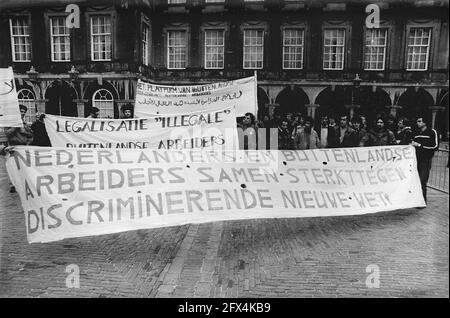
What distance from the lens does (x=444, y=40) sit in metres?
21.4

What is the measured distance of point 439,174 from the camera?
40.0 ft

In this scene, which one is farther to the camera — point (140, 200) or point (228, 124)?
point (228, 124)

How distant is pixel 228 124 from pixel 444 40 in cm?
2129

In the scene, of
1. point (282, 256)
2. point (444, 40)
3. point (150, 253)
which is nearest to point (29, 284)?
point (150, 253)

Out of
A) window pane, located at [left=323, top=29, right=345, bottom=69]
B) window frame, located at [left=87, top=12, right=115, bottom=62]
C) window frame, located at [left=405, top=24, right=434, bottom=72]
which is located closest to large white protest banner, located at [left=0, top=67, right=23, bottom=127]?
window frame, located at [left=87, top=12, right=115, bottom=62]

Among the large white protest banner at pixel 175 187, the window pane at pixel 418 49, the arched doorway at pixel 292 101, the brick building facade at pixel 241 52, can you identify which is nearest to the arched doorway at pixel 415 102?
the brick building facade at pixel 241 52

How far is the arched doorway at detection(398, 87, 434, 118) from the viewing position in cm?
2222

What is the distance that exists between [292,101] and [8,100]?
19134mm

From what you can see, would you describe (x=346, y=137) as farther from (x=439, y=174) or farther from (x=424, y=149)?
(x=439, y=174)

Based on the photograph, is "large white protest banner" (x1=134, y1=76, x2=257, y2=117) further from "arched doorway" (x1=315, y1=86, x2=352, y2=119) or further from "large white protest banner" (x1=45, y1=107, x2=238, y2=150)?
"arched doorway" (x1=315, y1=86, x2=352, y2=119)

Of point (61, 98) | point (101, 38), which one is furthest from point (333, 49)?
point (61, 98)

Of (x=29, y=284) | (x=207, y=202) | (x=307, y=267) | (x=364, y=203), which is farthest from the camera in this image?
(x=364, y=203)

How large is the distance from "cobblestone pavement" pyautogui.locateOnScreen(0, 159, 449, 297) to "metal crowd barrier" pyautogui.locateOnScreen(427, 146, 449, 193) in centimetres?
410

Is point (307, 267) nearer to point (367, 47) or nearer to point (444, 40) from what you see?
point (367, 47)
